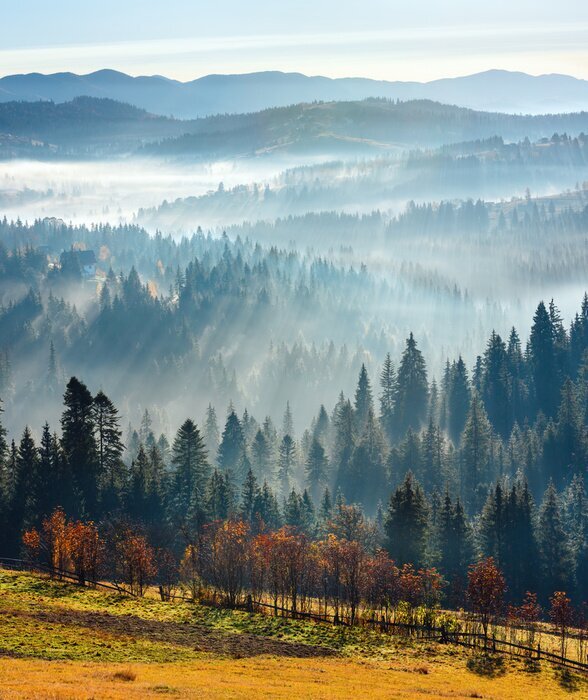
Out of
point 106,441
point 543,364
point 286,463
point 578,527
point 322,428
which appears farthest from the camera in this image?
point 543,364

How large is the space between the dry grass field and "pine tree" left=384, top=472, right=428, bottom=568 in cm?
2548

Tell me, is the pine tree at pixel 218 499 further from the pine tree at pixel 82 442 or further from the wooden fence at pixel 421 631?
the wooden fence at pixel 421 631

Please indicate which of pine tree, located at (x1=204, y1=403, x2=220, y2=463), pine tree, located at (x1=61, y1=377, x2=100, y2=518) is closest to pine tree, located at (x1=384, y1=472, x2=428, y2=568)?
pine tree, located at (x1=61, y1=377, x2=100, y2=518)

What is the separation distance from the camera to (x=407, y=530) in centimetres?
8656

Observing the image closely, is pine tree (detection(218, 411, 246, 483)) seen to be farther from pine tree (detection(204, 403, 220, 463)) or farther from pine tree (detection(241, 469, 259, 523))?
pine tree (detection(241, 469, 259, 523))

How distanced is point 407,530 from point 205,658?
38.8 m

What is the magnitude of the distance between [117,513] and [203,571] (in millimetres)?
23363

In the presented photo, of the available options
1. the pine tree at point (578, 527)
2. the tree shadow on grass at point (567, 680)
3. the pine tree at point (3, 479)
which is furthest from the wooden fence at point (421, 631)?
the pine tree at point (578, 527)

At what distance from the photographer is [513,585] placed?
9294 centimetres

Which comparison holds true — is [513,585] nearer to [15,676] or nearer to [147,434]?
[15,676]

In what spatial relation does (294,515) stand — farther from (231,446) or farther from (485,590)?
(231,446)

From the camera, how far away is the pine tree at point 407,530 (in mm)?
85812

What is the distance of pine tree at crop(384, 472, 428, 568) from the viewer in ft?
282

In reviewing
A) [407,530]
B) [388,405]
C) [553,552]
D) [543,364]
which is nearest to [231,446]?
[388,405]
